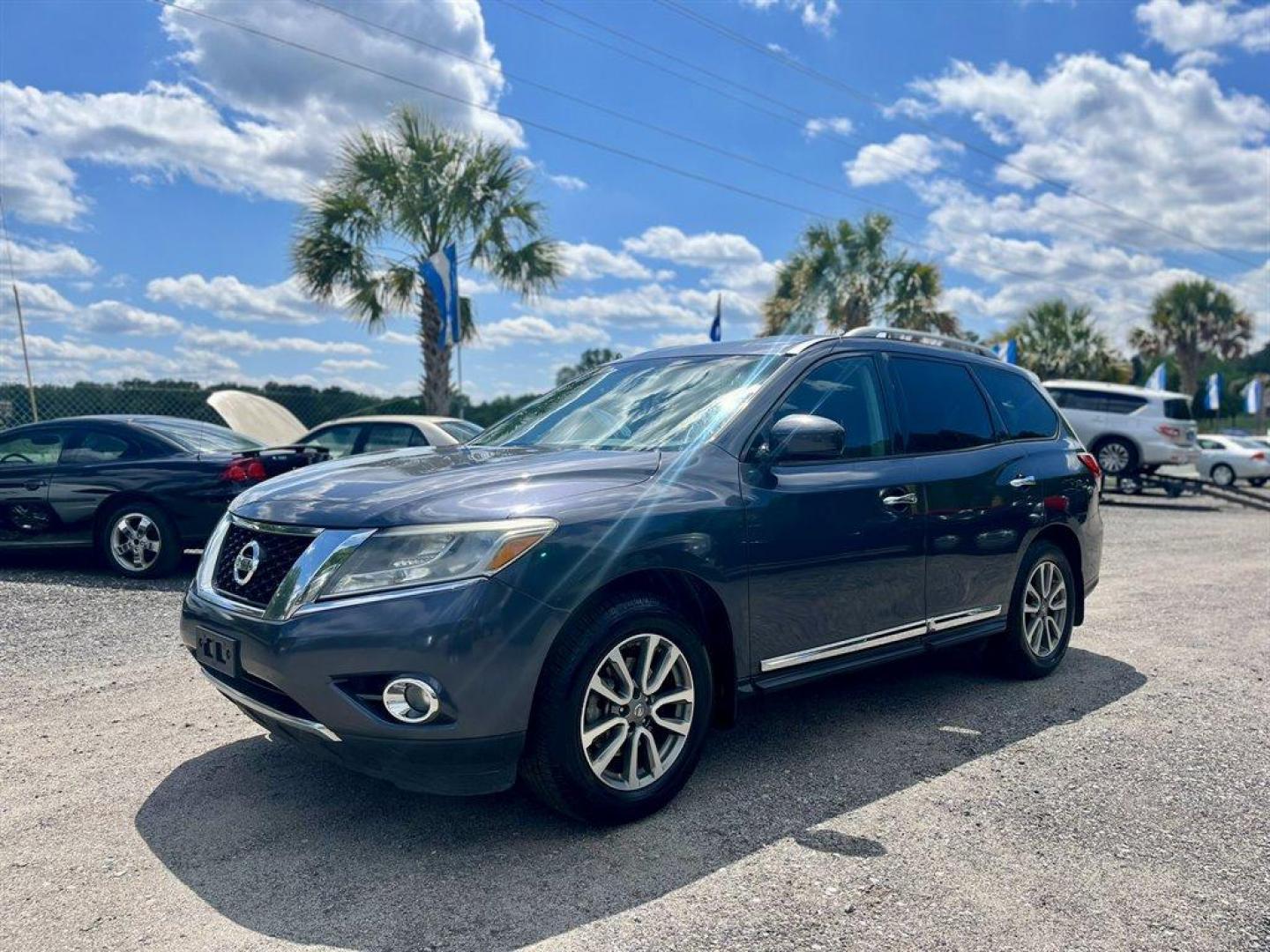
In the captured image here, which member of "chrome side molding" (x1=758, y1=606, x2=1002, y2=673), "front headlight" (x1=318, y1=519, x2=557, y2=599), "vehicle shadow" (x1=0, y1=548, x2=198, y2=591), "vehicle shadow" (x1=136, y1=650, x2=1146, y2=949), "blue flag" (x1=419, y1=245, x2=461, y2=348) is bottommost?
"vehicle shadow" (x1=0, y1=548, x2=198, y2=591)

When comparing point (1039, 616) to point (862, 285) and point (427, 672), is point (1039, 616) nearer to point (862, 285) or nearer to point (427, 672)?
point (427, 672)

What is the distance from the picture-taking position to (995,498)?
16.2 feet

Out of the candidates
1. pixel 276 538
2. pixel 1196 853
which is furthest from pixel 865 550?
pixel 276 538

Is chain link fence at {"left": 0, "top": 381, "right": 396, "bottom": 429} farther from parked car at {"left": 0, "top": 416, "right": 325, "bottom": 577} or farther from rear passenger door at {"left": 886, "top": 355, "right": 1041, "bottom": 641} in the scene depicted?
rear passenger door at {"left": 886, "top": 355, "right": 1041, "bottom": 641}

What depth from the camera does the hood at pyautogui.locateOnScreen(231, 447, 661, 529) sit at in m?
3.17

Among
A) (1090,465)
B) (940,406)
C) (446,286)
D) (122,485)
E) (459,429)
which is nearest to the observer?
(940,406)

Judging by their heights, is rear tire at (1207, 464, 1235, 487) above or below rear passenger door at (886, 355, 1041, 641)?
below

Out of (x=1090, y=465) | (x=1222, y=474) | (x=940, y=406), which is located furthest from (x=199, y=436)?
(x=1222, y=474)

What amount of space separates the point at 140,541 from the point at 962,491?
657cm

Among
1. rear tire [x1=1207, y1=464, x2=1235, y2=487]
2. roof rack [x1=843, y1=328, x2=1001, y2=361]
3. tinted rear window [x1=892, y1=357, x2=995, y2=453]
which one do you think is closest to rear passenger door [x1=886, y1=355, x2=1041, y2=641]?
tinted rear window [x1=892, y1=357, x2=995, y2=453]

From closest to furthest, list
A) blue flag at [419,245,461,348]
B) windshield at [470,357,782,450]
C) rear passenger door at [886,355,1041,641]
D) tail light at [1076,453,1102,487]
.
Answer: windshield at [470,357,782,450]
rear passenger door at [886,355,1041,641]
tail light at [1076,453,1102,487]
blue flag at [419,245,461,348]

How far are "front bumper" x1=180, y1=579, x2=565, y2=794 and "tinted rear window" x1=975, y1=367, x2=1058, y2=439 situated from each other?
128 inches

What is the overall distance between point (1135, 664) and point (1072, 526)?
100cm

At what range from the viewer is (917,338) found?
196 inches
